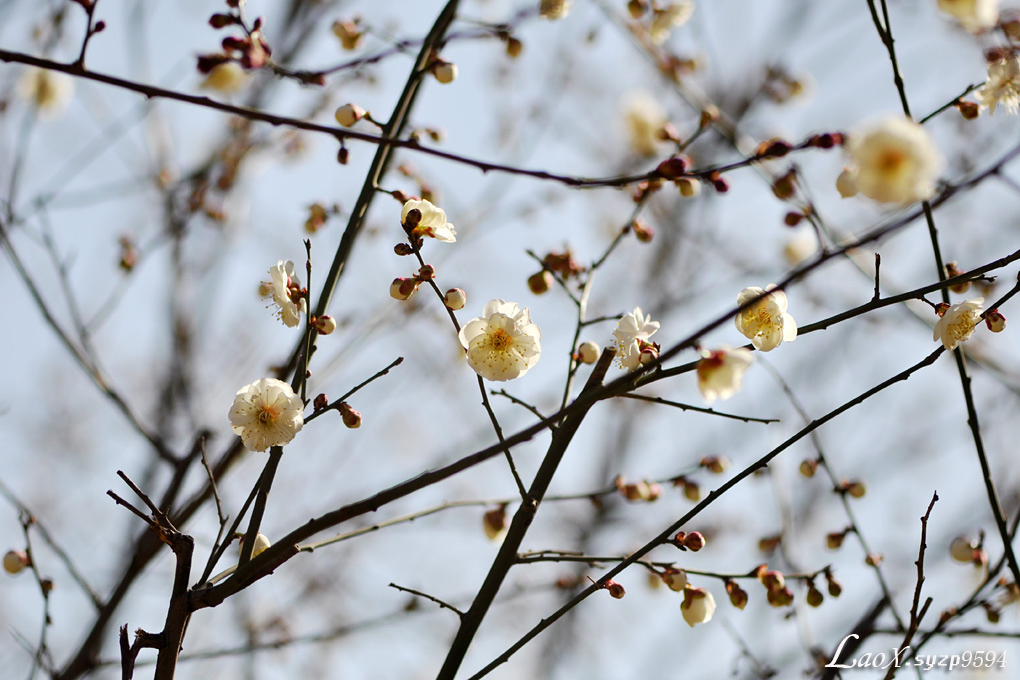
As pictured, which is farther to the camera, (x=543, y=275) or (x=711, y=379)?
(x=543, y=275)

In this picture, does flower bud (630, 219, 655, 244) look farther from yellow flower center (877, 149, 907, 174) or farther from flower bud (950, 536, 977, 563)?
flower bud (950, 536, 977, 563)

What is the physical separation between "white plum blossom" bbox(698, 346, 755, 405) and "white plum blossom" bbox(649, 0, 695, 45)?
1714 millimetres

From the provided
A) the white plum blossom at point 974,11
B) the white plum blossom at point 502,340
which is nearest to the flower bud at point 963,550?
the white plum blossom at point 502,340

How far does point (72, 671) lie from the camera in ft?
6.57

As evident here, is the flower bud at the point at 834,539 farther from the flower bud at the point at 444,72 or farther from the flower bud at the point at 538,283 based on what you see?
the flower bud at the point at 444,72

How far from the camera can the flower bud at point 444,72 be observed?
6.20ft

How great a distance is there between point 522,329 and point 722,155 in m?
5.28

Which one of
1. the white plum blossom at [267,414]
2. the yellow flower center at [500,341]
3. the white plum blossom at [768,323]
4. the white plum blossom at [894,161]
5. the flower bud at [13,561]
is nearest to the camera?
the white plum blossom at [894,161]

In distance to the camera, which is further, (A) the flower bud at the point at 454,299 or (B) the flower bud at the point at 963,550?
(B) the flower bud at the point at 963,550

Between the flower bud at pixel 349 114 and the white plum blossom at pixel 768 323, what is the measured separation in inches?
38.6

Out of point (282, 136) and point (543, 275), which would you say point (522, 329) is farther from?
point (282, 136)

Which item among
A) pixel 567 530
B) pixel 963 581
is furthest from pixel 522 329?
pixel 567 530

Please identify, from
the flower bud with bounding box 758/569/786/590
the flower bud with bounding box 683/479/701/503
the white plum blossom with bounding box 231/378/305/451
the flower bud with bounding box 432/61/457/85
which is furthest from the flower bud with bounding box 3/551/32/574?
the flower bud with bounding box 758/569/786/590

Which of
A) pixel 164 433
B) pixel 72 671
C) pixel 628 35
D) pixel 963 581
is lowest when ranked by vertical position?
pixel 72 671
